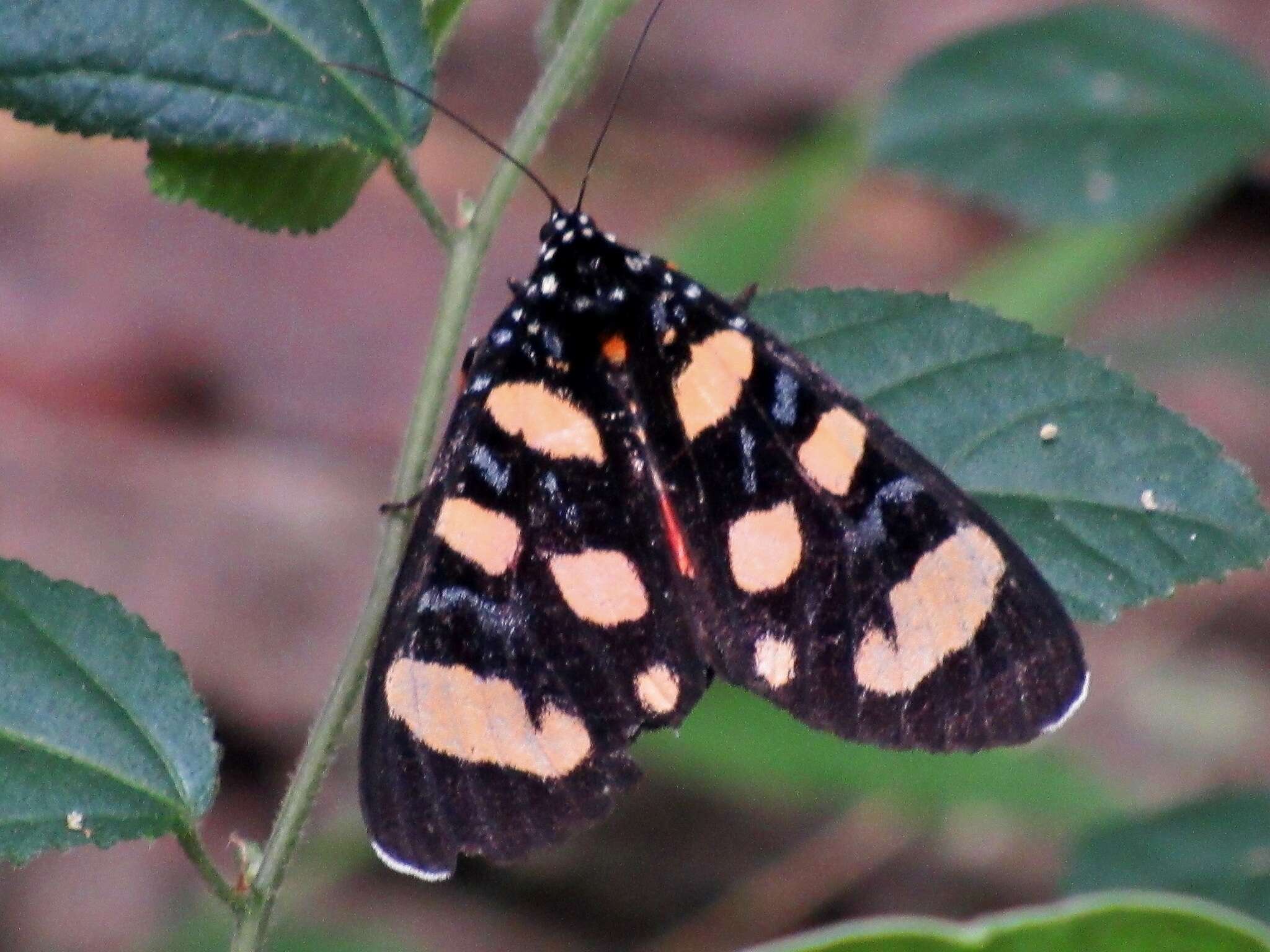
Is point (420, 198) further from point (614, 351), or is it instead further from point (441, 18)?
point (614, 351)

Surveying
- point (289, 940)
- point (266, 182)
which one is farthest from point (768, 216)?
point (266, 182)

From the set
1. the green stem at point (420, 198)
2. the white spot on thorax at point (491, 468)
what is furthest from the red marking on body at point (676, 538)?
the green stem at point (420, 198)

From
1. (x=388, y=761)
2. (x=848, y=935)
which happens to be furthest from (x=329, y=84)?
(x=848, y=935)

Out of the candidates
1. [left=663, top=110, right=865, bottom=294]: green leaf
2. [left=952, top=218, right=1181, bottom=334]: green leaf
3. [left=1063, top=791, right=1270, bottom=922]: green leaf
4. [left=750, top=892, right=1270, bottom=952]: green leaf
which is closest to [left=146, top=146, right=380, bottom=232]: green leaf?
[left=750, top=892, right=1270, bottom=952]: green leaf

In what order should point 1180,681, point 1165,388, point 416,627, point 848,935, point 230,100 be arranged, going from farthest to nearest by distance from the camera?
point 1165,388, point 1180,681, point 416,627, point 230,100, point 848,935

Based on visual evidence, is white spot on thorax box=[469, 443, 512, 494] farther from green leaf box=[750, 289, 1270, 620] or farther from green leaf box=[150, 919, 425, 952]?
green leaf box=[150, 919, 425, 952]

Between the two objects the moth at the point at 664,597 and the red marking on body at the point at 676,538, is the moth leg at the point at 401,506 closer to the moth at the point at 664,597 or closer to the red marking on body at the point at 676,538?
the moth at the point at 664,597

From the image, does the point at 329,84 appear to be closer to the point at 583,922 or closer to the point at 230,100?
the point at 230,100
